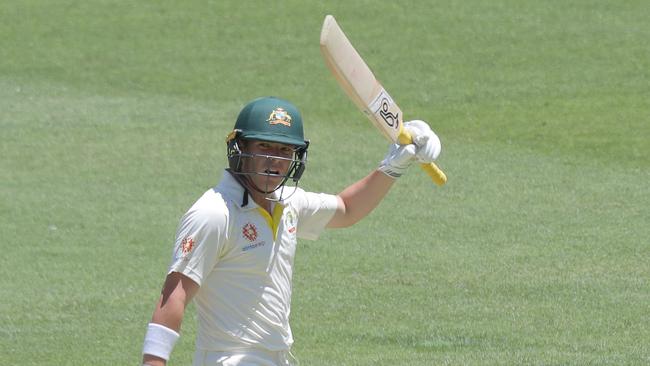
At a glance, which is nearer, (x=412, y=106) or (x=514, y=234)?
(x=514, y=234)

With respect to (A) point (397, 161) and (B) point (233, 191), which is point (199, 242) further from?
(A) point (397, 161)

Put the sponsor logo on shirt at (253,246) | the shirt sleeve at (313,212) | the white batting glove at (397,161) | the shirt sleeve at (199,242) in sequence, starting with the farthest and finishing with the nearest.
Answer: the white batting glove at (397,161) < the shirt sleeve at (313,212) < the sponsor logo on shirt at (253,246) < the shirt sleeve at (199,242)

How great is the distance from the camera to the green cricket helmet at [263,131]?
16.3 ft

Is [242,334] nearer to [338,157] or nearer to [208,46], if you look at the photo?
[338,157]

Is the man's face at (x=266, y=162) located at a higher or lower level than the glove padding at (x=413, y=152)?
higher

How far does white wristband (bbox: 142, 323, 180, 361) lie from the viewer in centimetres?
462

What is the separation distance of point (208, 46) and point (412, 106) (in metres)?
5.14

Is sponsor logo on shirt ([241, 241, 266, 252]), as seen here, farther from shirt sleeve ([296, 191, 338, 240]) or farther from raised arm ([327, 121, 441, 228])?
raised arm ([327, 121, 441, 228])

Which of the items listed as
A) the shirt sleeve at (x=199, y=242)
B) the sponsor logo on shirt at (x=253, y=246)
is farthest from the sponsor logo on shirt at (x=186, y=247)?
the sponsor logo on shirt at (x=253, y=246)

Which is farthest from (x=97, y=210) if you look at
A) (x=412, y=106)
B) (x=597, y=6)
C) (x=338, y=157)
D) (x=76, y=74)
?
(x=597, y=6)

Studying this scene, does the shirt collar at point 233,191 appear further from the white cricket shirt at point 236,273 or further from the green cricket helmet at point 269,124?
the green cricket helmet at point 269,124

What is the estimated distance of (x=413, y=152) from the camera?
5738mm

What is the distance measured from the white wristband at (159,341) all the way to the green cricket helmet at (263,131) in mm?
711

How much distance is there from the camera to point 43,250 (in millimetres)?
11781
